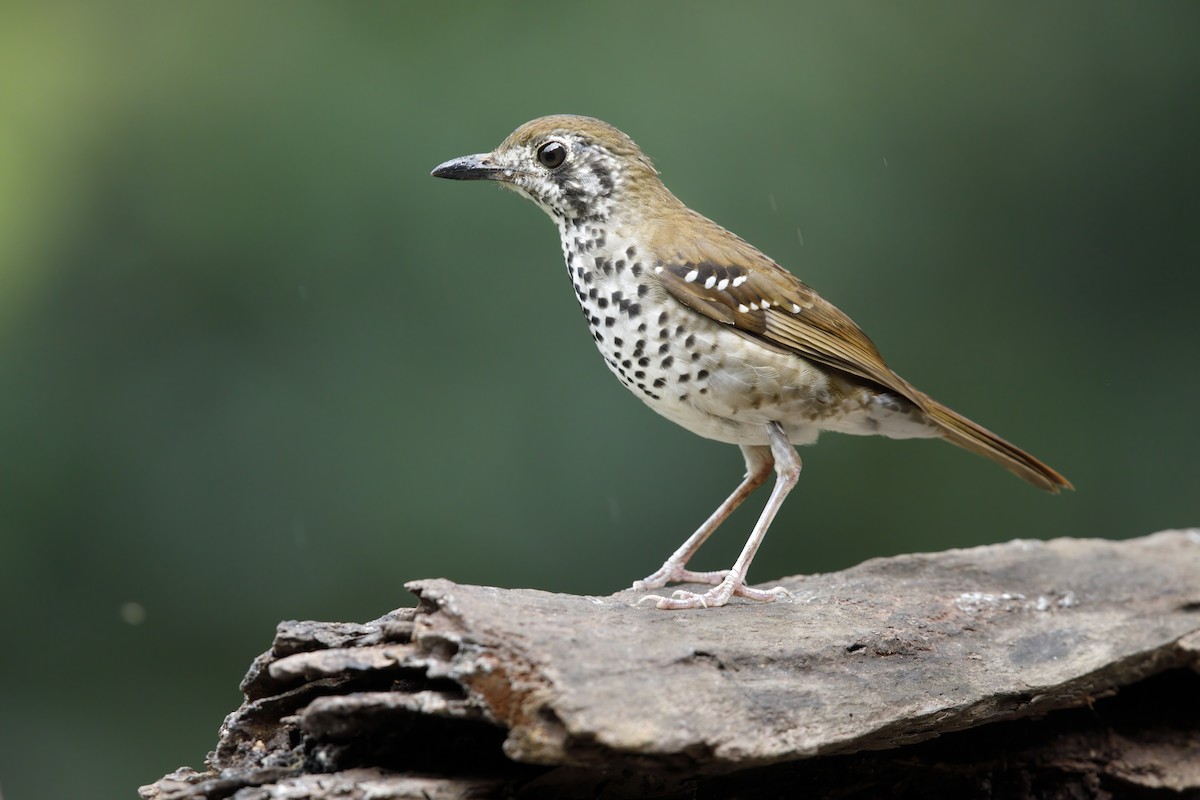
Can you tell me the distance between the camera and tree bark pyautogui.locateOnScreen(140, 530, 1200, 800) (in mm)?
2578

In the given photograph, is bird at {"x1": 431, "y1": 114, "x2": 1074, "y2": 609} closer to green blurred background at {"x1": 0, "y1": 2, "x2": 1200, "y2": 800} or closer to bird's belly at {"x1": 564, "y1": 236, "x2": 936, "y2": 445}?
bird's belly at {"x1": 564, "y1": 236, "x2": 936, "y2": 445}

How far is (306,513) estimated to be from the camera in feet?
16.7

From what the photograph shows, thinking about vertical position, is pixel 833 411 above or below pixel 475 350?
below

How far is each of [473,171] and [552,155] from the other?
26cm

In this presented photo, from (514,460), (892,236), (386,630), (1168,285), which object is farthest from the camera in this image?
(1168,285)

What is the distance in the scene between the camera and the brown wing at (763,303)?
12.0 feet

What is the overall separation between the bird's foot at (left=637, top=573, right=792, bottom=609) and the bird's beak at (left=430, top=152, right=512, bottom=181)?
1416mm

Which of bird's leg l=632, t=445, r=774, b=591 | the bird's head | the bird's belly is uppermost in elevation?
the bird's head

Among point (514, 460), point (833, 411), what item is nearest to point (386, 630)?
point (833, 411)

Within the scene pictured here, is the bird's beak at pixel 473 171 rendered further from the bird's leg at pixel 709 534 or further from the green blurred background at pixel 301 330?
the bird's leg at pixel 709 534

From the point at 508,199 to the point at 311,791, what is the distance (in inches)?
119

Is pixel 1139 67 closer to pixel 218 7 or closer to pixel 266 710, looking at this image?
pixel 218 7

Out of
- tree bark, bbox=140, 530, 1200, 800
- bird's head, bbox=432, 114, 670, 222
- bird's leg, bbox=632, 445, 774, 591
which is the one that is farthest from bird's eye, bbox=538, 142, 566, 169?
tree bark, bbox=140, 530, 1200, 800

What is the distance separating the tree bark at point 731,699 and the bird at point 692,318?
1.74 feet
